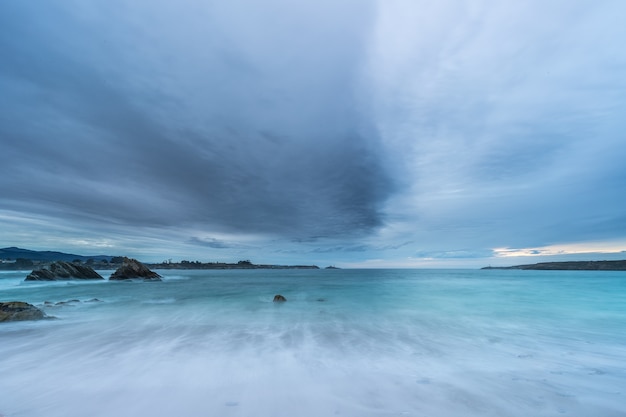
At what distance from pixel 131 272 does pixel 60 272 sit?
9.50 meters

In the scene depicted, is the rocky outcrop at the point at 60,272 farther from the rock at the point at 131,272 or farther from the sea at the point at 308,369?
the sea at the point at 308,369

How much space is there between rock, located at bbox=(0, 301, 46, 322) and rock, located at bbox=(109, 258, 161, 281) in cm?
4338

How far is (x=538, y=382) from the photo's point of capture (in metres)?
5.70

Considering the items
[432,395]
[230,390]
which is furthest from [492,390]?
[230,390]

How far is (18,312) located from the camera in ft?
36.0

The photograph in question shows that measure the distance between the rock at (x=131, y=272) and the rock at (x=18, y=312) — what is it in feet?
142

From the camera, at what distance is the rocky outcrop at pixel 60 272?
41812 millimetres

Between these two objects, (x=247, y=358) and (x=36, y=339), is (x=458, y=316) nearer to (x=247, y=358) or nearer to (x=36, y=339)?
(x=247, y=358)

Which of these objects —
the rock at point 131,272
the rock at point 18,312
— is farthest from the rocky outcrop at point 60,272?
the rock at point 18,312

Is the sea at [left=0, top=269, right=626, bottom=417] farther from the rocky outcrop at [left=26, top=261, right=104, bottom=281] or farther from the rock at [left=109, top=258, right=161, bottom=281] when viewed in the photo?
the rock at [left=109, top=258, right=161, bottom=281]

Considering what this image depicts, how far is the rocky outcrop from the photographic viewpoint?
41.8 metres

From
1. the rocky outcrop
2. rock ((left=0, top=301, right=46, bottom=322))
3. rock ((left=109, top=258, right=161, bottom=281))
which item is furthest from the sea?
rock ((left=109, top=258, right=161, bottom=281))

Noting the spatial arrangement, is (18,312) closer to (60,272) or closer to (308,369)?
(308,369)

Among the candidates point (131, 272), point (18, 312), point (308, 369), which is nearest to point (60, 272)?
point (131, 272)
